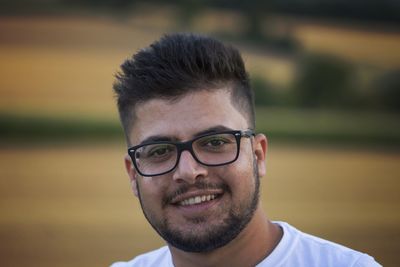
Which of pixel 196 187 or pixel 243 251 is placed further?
pixel 243 251

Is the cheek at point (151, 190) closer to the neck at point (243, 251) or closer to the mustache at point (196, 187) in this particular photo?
the mustache at point (196, 187)

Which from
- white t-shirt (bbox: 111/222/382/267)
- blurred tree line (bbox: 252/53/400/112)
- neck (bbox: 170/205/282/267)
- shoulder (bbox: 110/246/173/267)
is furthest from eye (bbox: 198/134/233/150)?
blurred tree line (bbox: 252/53/400/112)

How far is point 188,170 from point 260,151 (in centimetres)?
→ 32

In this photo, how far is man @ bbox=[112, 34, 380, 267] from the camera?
1.94m

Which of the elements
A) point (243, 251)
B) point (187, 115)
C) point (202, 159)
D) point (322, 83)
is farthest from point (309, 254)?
point (322, 83)

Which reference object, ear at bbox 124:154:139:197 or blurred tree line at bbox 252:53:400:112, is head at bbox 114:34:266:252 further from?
blurred tree line at bbox 252:53:400:112

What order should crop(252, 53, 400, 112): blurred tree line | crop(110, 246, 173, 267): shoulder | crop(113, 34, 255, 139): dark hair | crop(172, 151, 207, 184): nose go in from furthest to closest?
crop(252, 53, 400, 112): blurred tree line, crop(110, 246, 173, 267): shoulder, crop(113, 34, 255, 139): dark hair, crop(172, 151, 207, 184): nose

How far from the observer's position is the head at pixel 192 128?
1936 millimetres

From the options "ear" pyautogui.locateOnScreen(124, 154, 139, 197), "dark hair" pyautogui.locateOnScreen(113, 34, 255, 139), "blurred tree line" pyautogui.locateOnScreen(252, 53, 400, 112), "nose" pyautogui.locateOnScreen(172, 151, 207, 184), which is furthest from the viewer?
"blurred tree line" pyautogui.locateOnScreen(252, 53, 400, 112)

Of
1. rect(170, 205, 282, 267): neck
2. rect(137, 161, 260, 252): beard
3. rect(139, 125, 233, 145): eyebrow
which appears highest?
rect(139, 125, 233, 145): eyebrow

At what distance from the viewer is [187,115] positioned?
6.50 feet

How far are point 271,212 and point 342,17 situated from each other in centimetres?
804

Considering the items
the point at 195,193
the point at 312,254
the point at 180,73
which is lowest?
the point at 312,254

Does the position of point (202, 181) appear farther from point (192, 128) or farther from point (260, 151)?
point (260, 151)
